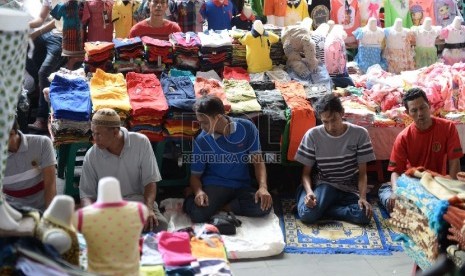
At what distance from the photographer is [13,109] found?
84.9 inches

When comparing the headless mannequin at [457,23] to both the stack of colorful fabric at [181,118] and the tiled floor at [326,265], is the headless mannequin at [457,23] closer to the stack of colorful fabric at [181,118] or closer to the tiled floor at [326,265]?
the stack of colorful fabric at [181,118]

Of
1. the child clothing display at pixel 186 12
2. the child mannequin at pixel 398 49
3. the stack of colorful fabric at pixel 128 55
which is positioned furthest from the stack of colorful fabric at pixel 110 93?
the child mannequin at pixel 398 49

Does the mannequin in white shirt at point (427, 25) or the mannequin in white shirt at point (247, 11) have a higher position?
the mannequin in white shirt at point (247, 11)

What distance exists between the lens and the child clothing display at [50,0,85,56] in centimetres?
657

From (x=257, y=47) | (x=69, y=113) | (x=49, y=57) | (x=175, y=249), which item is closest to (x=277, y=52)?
(x=257, y=47)

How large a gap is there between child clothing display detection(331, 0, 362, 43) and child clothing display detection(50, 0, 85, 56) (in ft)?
9.24

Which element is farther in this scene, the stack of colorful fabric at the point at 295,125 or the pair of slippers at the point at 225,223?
the stack of colorful fabric at the point at 295,125

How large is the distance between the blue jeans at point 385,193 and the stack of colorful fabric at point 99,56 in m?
2.45

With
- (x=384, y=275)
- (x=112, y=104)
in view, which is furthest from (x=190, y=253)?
(x=112, y=104)

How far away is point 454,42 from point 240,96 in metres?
2.90

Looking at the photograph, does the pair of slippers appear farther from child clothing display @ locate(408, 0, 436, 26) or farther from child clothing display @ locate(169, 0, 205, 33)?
child clothing display @ locate(408, 0, 436, 26)

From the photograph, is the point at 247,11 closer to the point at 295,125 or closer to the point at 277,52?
the point at 277,52

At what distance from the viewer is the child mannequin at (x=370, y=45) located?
6.85 m

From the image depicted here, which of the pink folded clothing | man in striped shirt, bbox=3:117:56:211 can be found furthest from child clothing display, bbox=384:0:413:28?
the pink folded clothing
